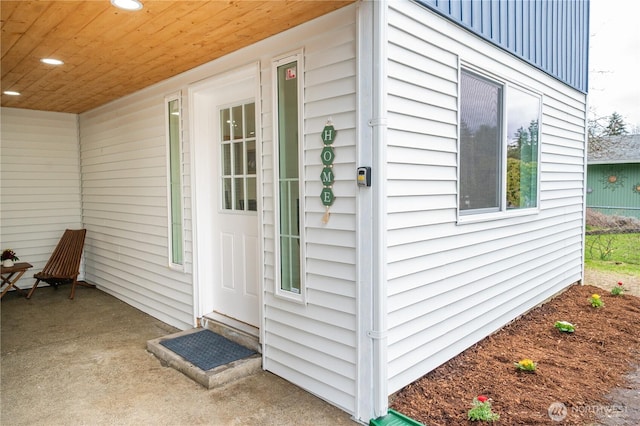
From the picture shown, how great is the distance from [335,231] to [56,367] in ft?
8.30

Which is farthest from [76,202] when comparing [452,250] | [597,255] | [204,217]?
[597,255]

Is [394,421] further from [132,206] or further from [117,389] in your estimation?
[132,206]

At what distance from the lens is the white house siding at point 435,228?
8.55 feet

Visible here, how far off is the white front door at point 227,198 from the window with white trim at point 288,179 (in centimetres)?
44

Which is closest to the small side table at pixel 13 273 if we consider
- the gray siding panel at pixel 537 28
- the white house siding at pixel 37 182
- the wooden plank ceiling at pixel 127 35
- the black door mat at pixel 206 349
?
the white house siding at pixel 37 182

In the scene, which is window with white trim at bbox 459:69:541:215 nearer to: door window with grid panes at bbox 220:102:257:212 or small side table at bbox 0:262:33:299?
door window with grid panes at bbox 220:102:257:212

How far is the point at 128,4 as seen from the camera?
2.44 meters

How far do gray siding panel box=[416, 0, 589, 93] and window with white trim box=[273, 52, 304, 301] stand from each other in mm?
1044

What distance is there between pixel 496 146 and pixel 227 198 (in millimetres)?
2523

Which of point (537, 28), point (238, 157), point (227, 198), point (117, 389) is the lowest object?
point (117, 389)

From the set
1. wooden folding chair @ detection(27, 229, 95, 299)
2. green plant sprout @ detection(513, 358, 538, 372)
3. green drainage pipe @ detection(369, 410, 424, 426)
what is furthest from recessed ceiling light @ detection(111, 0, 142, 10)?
wooden folding chair @ detection(27, 229, 95, 299)

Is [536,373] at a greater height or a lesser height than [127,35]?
lesser

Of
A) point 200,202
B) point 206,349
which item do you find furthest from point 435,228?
point 200,202

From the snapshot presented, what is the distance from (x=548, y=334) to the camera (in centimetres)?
392
